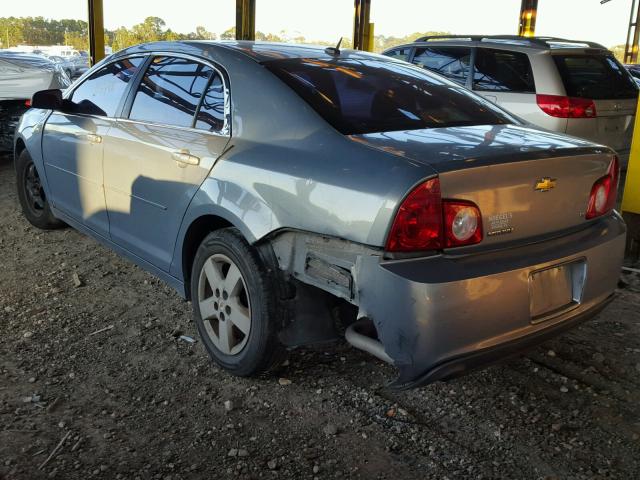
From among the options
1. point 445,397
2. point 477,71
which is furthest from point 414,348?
point 477,71

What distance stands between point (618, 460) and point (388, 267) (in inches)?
47.6

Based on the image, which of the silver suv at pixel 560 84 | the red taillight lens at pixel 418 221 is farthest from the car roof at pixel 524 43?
the red taillight lens at pixel 418 221

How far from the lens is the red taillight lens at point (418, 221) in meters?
2.21

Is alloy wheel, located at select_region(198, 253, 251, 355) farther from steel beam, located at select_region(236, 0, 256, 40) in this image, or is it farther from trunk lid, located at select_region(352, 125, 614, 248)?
steel beam, located at select_region(236, 0, 256, 40)

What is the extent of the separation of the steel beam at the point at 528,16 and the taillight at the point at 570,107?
13.7m

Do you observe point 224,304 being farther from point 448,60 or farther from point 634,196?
point 448,60

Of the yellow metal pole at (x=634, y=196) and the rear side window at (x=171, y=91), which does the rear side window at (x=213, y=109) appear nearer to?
the rear side window at (x=171, y=91)

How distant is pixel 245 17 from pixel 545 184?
492 inches

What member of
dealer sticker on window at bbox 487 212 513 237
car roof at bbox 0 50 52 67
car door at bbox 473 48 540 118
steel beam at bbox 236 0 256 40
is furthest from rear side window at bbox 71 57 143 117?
steel beam at bbox 236 0 256 40

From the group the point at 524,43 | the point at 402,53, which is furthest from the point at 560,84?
the point at 402,53

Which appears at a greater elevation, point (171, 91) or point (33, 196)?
point (171, 91)

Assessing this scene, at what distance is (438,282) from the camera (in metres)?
2.18

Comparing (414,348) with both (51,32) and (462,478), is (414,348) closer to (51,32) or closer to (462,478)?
(462,478)

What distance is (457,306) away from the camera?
2209 mm
